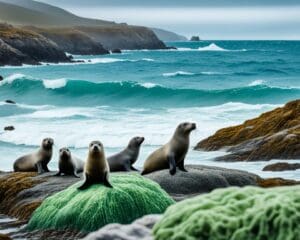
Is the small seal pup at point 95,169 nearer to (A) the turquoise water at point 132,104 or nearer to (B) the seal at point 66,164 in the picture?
(B) the seal at point 66,164

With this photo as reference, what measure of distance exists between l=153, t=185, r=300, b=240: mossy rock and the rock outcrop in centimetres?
1687

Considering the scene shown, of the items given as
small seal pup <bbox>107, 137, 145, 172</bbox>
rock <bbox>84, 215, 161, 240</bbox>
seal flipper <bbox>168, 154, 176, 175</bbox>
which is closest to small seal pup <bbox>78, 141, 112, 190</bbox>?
seal flipper <bbox>168, 154, 176, 175</bbox>

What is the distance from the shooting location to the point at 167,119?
44594mm

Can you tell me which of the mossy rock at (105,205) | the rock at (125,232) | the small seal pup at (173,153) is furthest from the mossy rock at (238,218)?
the small seal pup at (173,153)

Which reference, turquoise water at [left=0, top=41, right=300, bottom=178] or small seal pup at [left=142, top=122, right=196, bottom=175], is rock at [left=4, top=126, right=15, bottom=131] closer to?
turquoise water at [left=0, top=41, right=300, bottom=178]

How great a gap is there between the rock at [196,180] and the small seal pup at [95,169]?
212 cm

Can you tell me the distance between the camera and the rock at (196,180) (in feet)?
48.5

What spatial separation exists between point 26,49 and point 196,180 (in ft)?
333

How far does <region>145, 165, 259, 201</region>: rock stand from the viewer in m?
14.8

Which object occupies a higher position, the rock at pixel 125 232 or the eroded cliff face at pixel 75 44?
the rock at pixel 125 232

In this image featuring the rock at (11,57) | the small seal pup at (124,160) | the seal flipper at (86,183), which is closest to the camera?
the seal flipper at (86,183)

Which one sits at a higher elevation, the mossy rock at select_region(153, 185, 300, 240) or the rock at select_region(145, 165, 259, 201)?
the mossy rock at select_region(153, 185, 300, 240)

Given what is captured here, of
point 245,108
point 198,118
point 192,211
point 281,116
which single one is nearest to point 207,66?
point 245,108

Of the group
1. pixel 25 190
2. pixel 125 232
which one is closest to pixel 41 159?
pixel 25 190
